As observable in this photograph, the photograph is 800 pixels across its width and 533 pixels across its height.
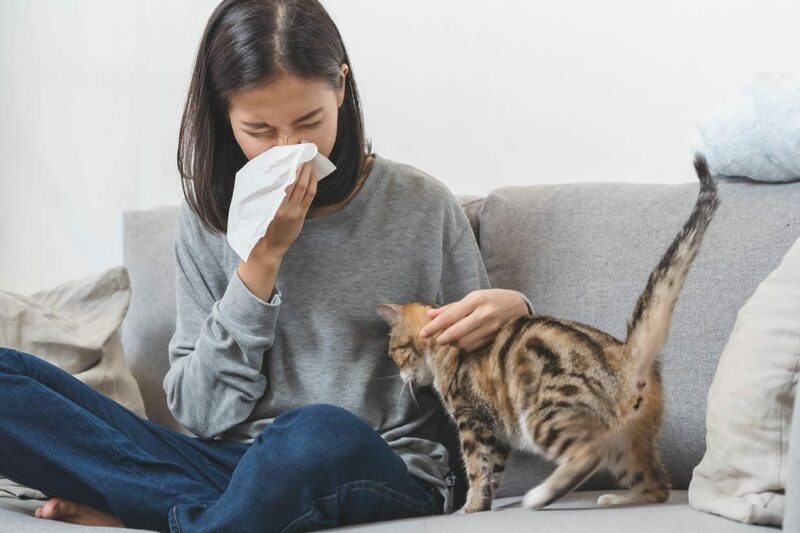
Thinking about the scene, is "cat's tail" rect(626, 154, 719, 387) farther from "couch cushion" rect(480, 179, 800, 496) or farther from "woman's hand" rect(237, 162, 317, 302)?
"woman's hand" rect(237, 162, 317, 302)

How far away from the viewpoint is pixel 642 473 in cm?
140

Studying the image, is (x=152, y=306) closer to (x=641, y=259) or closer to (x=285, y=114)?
(x=285, y=114)

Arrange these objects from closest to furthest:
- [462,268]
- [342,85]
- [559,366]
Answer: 1. [559,366]
2. [342,85]
3. [462,268]

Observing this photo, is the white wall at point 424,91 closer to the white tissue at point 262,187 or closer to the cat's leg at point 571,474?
the white tissue at point 262,187

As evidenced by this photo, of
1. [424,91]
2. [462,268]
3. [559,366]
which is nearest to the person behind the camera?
[559,366]

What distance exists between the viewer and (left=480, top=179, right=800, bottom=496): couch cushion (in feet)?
4.98

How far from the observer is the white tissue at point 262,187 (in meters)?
1.43

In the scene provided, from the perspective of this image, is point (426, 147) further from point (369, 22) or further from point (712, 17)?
point (712, 17)

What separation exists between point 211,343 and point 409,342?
0.31 meters

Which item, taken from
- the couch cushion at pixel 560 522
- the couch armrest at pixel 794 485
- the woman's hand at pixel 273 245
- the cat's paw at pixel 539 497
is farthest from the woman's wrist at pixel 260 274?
the couch armrest at pixel 794 485

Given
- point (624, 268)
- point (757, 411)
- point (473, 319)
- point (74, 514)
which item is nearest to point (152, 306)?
point (74, 514)

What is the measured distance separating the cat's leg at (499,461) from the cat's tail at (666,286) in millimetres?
288

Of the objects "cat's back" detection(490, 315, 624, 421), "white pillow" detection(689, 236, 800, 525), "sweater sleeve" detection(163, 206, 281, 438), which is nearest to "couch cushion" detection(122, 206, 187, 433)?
"sweater sleeve" detection(163, 206, 281, 438)

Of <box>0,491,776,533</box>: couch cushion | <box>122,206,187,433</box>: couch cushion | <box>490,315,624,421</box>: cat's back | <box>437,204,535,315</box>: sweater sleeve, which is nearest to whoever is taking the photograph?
<box>0,491,776,533</box>: couch cushion
